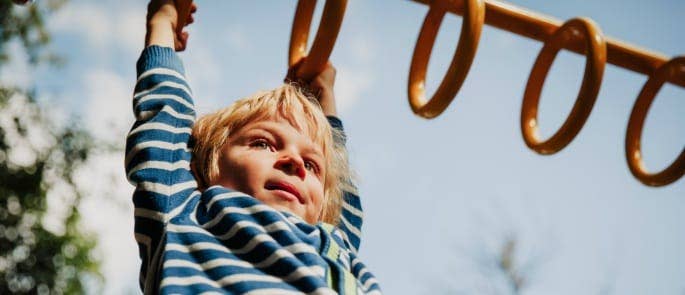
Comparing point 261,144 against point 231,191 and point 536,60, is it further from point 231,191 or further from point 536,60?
point 536,60

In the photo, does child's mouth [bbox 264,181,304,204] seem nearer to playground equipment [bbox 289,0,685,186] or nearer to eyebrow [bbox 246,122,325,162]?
eyebrow [bbox 246,122,325,162]

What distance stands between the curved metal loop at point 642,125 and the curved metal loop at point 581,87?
11.1 inches

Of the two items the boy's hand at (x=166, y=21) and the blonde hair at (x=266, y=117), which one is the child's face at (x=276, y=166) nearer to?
the blonde hair at (x=266, y=117)

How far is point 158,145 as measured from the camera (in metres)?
1.27

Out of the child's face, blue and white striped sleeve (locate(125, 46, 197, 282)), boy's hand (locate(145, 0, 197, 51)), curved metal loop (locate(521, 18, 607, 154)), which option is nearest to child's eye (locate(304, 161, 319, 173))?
the child's face

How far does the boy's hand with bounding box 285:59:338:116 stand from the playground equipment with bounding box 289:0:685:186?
0.11ft

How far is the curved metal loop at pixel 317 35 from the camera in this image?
141 cm

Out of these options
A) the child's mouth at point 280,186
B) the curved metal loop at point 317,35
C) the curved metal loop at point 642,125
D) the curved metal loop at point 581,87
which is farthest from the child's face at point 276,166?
the curved metal loop at point 642,125

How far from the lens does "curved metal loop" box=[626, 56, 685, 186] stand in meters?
1.67

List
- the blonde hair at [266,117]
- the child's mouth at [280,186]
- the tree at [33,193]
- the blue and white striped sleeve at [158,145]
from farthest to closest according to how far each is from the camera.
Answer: the tree at [33,193] < the blonde hair at [266,117] < the child's mouth at [280,186] < the blue and white striped sleeve at [158,145]

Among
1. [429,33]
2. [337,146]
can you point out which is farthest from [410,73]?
[337,146]

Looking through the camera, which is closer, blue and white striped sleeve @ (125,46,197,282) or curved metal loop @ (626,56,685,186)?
blue and white striped sleeve @ (125,46,197,282)

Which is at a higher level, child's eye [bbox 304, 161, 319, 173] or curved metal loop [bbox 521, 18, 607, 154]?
curved metal loop [bbox 521, 18, 607, 154]

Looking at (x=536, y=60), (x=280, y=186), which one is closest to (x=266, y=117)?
(x=280, y=186)
